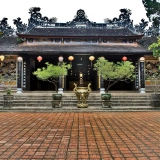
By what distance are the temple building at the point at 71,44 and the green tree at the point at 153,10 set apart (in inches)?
28.2

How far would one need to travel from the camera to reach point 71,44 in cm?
1498

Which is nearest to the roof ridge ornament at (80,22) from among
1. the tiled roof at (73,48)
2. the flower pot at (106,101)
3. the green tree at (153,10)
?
the tiled roof at (73,48)

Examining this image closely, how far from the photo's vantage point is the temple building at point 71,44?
45.2 feet

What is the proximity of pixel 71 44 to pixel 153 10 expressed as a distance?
22.4 feet

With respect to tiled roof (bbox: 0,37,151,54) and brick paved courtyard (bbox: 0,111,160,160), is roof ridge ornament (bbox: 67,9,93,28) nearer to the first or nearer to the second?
tiled roof (bbox: 0,37,151,54)

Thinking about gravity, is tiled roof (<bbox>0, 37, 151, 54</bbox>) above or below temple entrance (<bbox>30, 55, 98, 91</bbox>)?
above

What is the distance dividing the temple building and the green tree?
0.72 meters

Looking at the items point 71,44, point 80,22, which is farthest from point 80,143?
point 80,22

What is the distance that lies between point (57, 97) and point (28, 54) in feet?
19.3

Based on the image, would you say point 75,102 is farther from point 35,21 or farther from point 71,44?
point 35,21

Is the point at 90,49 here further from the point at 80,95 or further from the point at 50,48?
the point at 80,95

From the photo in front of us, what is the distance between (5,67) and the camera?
48.2 feet

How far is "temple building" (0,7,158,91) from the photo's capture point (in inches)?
542

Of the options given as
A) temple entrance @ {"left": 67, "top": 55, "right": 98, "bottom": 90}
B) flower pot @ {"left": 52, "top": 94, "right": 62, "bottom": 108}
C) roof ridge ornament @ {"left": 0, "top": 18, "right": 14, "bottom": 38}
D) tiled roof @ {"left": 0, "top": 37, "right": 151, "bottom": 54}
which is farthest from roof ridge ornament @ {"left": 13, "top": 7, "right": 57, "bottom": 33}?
flower pot @ {"left": 52, "top": 94, "right": 62, "bottom": 108}
